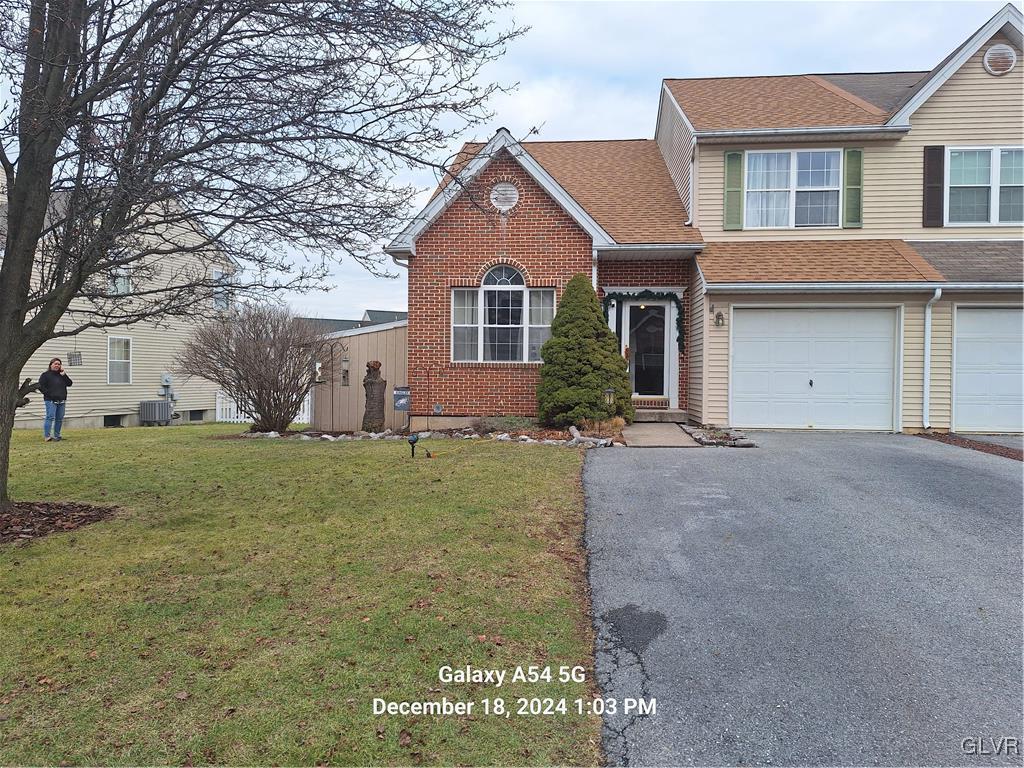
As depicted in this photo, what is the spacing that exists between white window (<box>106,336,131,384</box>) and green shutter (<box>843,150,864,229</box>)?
22.4 m

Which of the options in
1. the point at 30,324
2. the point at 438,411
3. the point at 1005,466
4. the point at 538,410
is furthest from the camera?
the point at 438,411

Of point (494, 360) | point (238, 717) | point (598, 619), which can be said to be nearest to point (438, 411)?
point (494, 360)

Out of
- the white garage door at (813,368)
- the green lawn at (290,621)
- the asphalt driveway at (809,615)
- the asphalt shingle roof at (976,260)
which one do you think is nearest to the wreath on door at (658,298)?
the white garage door at (813,368)

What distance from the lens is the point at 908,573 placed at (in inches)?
192

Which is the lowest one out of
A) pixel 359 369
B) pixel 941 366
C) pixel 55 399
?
pixel 55 399

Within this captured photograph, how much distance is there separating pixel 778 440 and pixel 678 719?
8494 millimetres

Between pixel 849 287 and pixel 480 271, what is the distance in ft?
23.3

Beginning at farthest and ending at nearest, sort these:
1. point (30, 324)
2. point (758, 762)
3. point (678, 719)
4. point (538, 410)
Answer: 1. point (538, 410)
2. point (30, 324)
3. point (678, 719)
4. point (758, 762)

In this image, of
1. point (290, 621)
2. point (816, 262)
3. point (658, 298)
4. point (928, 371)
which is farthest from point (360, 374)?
point (928, 371)

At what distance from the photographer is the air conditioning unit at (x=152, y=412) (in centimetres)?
2175

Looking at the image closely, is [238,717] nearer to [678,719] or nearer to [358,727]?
[358,727]

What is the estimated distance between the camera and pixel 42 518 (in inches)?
234

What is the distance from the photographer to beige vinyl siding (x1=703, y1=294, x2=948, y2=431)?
38.2 feet

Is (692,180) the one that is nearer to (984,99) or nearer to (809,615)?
(984,99)
